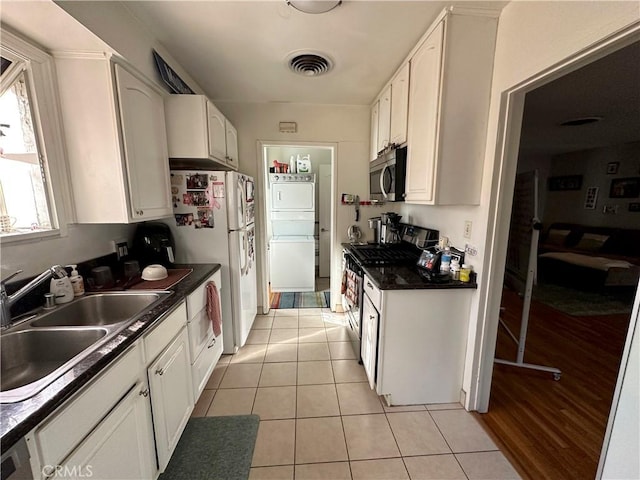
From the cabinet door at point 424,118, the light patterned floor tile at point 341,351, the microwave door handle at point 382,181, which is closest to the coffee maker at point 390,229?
the microwave door handle at point 382,181

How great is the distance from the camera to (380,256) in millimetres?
2250

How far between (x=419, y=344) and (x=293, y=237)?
8.63 feet

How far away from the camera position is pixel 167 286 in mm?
1597

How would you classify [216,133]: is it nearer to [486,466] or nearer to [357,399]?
[357,399]

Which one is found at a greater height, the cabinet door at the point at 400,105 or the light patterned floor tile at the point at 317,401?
the cabinet door at the point at 400,105

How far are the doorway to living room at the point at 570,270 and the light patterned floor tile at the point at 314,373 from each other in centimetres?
110

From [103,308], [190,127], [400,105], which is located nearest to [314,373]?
[103,308]

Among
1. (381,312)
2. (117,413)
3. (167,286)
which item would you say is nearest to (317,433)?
(381,312)

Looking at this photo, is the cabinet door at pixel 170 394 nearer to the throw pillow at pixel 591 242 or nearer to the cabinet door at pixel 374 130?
the cabinet door at pixel 374 130

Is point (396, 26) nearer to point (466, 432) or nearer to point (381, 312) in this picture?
point (381, 312)

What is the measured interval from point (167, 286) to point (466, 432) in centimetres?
206

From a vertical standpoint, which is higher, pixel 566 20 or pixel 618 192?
pixel 566 20

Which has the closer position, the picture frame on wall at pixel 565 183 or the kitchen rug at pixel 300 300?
the kitchen rug at pixel 300 300

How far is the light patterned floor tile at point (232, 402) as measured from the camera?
1.76m
